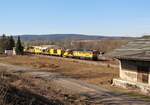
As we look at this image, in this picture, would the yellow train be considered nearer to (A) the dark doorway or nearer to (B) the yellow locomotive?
(B) the yellow locomotive

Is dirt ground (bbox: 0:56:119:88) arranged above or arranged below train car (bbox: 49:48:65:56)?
below

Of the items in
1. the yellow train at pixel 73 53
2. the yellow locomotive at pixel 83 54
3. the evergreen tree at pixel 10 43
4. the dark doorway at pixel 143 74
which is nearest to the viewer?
the dark doorway at pixel 143 74

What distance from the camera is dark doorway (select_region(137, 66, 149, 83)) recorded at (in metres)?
23.3

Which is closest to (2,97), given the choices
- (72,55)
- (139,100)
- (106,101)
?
(106,101)

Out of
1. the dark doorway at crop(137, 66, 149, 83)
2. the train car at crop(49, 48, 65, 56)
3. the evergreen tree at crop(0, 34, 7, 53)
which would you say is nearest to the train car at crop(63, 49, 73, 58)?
the train car at crop(49, 48, 65, 56)

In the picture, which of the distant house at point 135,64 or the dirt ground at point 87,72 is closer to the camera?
the distant house at point 135,64

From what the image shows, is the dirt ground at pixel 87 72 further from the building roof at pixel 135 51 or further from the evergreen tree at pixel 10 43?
the evergreen tree at pixel 10 43

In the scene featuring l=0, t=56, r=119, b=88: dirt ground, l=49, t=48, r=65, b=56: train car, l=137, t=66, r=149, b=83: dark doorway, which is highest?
l=137, t=66, r=149, b=83: dark doorway

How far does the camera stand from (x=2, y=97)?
35.2 feet

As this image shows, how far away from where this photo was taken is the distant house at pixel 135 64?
23159 mm

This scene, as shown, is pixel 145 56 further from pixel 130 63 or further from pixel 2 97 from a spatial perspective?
pixel 2 97

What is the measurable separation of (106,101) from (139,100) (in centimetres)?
210

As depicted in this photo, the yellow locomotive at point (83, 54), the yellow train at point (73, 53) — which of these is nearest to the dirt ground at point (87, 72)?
the yellow locomotive at point (83, 54)

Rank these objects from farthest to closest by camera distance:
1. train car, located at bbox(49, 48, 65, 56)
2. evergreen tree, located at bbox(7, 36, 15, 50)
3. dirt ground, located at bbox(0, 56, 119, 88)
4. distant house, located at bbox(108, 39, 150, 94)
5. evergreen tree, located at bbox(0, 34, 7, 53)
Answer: evergreen tree, located at bbox(7, 36, 15, 50) → evergreen tree, located at bbox(0, 34, 7, 53) → train car, located at bbox(49, 48, 65, 56) → dirt ground, located at bbox(0, 56, 119, 88) → distant house, located at bbox(108, 39, 150, 94)
